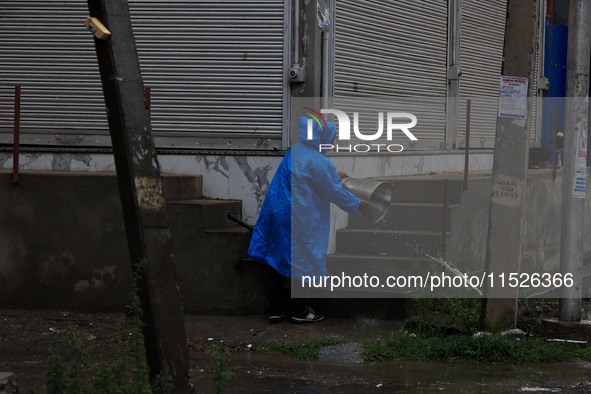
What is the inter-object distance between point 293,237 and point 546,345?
2539 millimetres

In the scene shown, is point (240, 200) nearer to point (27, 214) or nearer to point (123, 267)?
point (123, 267)

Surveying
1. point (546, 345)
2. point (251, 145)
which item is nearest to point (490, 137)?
point (251, 145)

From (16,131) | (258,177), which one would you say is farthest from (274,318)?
(16,131)

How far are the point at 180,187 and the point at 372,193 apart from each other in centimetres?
198

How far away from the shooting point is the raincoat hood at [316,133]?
360 inches

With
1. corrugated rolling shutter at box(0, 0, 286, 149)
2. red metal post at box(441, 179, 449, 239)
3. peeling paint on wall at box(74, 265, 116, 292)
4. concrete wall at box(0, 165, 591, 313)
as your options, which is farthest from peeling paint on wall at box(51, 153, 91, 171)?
red metal post at box(441, 179, 449, 239)

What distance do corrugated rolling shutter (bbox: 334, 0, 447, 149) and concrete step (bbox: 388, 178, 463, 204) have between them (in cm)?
92

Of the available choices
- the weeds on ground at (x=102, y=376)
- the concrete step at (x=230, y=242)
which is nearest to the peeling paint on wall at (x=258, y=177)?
the concrete step at (x=230, y=242)

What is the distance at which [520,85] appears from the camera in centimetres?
818

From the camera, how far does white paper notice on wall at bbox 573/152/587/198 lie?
27.6ft

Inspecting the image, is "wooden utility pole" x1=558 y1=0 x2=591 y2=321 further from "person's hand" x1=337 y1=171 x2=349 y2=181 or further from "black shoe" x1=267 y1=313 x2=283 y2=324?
"black shoe" x1=267 y1=313 x2=283 y2=324

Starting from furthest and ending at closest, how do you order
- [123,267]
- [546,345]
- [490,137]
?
[490,137] < [123,267] < [546,345]

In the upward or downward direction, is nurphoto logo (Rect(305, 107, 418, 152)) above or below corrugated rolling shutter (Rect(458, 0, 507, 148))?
below

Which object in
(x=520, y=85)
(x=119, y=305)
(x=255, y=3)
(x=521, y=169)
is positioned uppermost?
(x=255, y=3)
